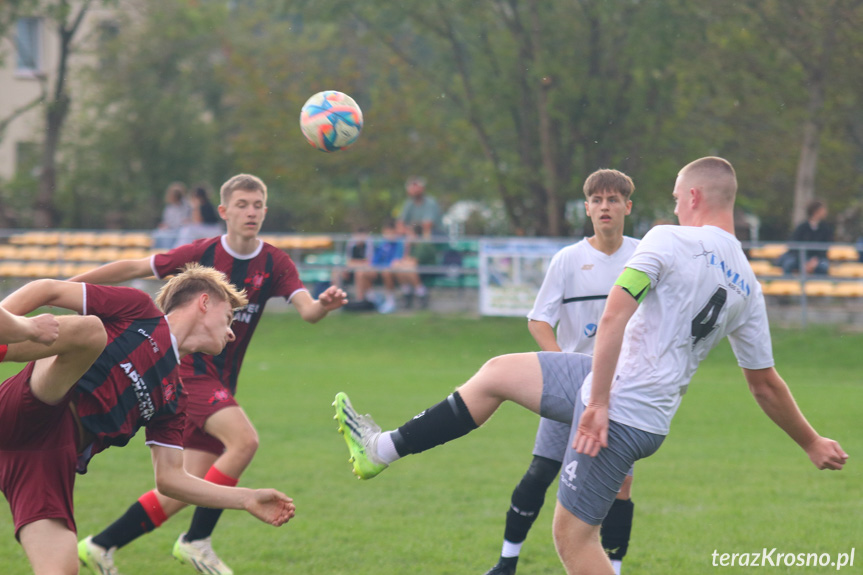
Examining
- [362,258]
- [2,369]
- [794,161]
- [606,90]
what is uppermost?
[606,90]

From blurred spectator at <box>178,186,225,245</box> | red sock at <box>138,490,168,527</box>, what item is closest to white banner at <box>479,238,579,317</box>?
blurred spectator at <box>178,186,225,245</box>

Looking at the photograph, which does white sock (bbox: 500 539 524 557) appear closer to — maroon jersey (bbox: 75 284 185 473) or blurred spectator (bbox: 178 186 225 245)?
maroon jersey (bbox: 75 284 185 473)

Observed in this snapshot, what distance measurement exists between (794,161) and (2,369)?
16.0 meters

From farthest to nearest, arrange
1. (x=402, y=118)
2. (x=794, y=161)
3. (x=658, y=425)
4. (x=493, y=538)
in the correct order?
(x=402, y=118)
(x=794, y=161)
(x=493, y=538)
(x=658, y=425)

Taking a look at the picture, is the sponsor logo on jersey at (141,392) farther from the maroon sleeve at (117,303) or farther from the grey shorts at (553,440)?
the grey shorts at (553,440)

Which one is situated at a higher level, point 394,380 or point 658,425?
point 658,425

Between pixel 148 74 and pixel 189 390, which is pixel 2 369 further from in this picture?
pixel 148 74

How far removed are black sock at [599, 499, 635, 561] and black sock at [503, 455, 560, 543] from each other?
377mm

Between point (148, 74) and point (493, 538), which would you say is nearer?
point (493, 538)

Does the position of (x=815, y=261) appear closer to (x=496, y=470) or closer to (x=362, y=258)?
(x=362, y=258)

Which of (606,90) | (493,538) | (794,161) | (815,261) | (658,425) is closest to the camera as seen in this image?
(658,425)

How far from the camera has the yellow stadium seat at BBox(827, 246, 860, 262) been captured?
16.0m

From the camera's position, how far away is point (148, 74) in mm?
30719

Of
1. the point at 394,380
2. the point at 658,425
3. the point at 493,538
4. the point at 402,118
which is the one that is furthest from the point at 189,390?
the point at 402,118
